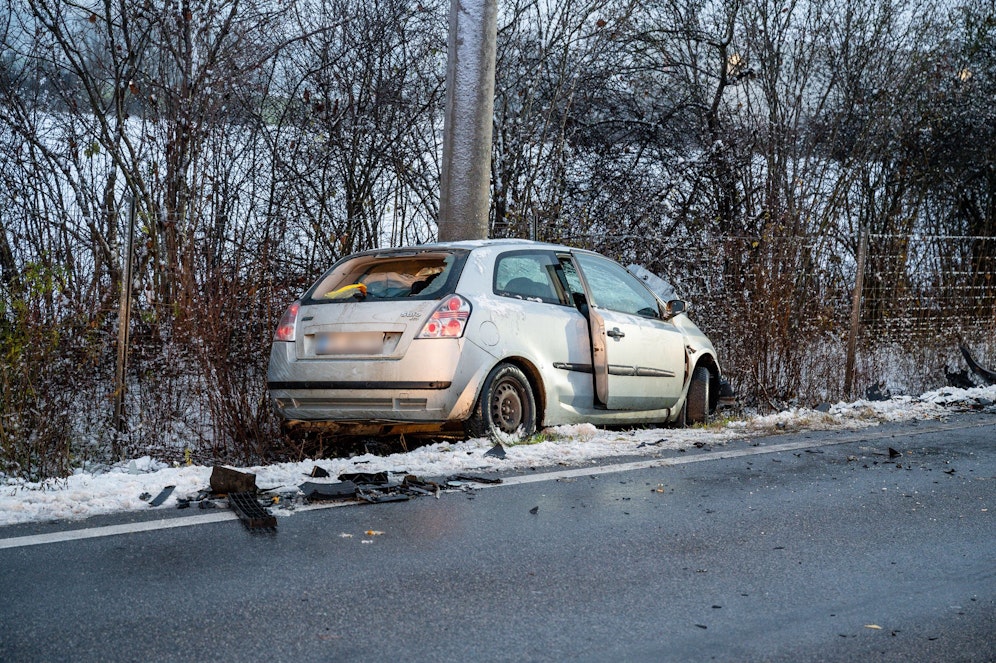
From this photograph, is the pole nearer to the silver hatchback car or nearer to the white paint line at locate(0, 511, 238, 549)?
the silver hatchback car

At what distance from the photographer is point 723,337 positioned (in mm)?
11820

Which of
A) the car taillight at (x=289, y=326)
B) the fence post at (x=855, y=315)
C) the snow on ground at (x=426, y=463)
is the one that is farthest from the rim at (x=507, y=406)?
the fence post at (x=855, y=315)

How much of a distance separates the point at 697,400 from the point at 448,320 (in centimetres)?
360

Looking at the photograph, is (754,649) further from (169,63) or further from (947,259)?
(947,259)

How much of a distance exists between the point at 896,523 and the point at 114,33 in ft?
28.9

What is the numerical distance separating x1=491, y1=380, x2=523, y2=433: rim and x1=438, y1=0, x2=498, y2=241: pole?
2670 millimetres

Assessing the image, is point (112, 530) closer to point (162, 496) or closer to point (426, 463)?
point (162, 496)

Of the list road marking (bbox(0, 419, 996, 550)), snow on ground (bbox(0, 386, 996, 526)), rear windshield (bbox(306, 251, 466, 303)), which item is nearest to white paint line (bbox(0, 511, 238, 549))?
road marking (bbox(0, 419, 996, 550))

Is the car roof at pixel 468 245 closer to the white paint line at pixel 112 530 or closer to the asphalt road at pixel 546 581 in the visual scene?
the asphalt road at pixel 546 581

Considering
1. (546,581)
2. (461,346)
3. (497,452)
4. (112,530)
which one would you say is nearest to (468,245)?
(461,346)

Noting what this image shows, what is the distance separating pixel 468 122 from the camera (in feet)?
33.8

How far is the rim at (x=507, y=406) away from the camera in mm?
7641

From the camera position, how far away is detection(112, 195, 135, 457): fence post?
321 inches

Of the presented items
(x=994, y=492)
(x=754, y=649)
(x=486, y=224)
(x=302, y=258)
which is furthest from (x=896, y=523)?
(x=302, y=258)
